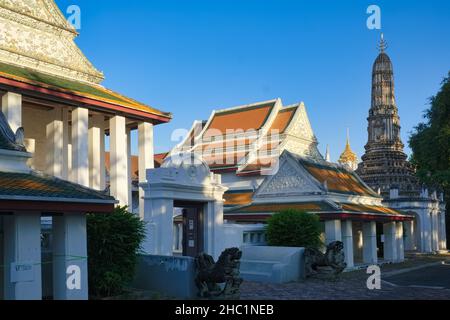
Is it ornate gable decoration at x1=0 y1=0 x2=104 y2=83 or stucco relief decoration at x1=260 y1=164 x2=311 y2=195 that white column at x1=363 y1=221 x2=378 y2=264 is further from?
ornate gable decoration at x1=0 y1=0 x2=104 y2=83

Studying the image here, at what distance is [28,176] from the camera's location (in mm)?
10680

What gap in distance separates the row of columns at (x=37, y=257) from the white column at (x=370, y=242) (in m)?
18.0

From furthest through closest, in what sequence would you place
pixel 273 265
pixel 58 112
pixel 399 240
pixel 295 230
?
pixel 399 240
pixel 58 112
pixel 295 230
pixel 273 265

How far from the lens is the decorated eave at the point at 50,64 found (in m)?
18.3

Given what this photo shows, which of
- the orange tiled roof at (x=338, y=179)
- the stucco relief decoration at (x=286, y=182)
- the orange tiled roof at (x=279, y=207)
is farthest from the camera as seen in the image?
the orange tiled roof at (x=338, y=179)

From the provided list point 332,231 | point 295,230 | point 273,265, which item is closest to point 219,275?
point 273,265

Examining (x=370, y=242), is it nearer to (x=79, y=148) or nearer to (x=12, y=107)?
(x=79, y=148)

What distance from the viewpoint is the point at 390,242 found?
28.2 meters

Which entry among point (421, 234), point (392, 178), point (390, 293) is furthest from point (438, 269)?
point (392, 178)

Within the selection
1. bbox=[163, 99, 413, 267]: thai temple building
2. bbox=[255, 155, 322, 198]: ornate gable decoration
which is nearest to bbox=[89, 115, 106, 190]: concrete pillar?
bbox=[163, 99, 413, 267]: thai temple building

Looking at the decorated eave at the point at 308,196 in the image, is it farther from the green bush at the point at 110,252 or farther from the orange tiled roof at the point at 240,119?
the orange tiled roof at the point at 240,119

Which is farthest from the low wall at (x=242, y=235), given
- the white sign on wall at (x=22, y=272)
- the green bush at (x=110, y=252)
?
the white sign on wall at (x=22, y=272)

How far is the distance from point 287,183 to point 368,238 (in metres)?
5.27

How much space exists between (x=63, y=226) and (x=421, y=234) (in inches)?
1345
